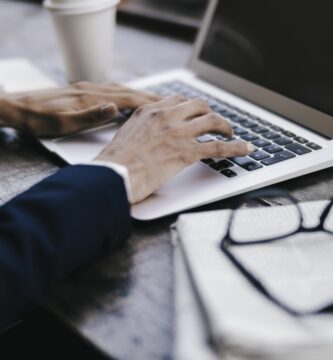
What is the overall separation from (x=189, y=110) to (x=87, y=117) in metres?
0.17

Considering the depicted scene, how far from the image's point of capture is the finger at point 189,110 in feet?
2.39

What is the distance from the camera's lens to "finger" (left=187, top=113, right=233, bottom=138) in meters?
0.70

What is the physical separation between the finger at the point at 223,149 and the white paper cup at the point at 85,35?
44 cm

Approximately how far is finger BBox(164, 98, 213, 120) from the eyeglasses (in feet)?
0.70

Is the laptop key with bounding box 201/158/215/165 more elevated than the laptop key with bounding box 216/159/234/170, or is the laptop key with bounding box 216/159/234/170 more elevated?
the laptop key with bounding box 216/159/234/170

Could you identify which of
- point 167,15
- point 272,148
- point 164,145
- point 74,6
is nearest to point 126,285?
point 164,145

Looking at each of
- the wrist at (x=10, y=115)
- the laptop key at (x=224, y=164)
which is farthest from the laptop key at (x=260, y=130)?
the wrist at (x=10, y=115)

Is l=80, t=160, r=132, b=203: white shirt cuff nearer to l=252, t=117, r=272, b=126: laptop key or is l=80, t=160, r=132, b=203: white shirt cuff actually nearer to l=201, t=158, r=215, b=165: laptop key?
l=201, t=158, r=215, b=165: laptop key

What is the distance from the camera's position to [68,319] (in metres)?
0.49

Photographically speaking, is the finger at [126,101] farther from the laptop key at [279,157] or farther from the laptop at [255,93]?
the laptop key at [279,157]

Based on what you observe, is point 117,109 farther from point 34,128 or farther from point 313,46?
point 313,46

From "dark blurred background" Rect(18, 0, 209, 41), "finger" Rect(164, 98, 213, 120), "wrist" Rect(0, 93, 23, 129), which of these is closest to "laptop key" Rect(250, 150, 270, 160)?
"finger" Rect(164, 98, 213, 120)

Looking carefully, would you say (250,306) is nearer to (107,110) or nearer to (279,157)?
(279,157)

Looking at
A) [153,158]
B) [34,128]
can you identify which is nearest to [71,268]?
[153,158]
